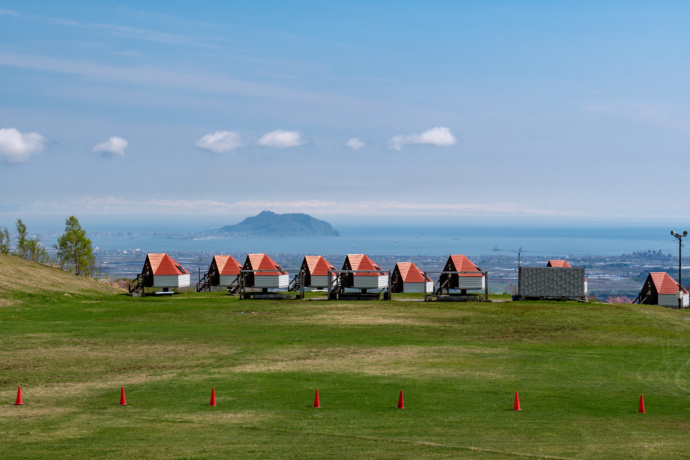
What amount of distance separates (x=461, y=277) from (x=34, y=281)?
48.7m

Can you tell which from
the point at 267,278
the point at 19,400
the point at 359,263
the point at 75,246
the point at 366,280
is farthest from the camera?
the point at 75,246

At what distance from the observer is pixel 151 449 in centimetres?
1956

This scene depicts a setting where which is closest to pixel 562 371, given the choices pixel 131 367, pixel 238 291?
pixel 131 367

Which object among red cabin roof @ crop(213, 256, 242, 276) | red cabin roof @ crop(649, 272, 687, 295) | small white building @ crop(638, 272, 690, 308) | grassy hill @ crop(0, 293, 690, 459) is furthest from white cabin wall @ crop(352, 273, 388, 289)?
red cabin roof @ crop(649, 272, 687, 295)

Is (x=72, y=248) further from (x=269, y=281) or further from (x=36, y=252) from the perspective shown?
(x=269, y=281)

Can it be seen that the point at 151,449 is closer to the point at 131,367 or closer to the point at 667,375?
the point at 131,367

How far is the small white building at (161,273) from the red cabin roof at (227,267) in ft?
24.9

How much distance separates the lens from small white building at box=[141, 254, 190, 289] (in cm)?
8619

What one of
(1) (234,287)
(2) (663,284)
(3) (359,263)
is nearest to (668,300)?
(2) (663,284)

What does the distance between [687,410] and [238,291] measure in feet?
227

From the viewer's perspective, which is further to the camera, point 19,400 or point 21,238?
point 21,238

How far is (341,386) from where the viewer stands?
94.8ft

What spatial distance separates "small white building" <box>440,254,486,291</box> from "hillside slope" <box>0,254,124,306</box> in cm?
4115

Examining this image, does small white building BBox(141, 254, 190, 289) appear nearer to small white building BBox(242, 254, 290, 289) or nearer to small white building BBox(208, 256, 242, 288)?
small white building BBox(208, 256, 242, 288)
